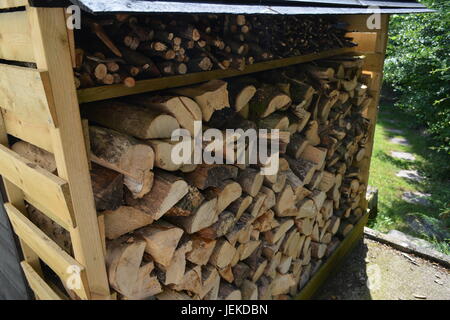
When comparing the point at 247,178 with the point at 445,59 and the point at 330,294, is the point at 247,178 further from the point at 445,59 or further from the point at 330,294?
the point at 445,59

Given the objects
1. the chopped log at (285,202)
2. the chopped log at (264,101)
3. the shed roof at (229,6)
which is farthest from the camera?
the chopped log at (285,202)

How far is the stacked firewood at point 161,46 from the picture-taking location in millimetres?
1262

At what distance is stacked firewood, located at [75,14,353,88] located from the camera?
1.26 meters

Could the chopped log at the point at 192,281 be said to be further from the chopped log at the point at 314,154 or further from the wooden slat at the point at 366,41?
the wooden slat at the point at 366,41

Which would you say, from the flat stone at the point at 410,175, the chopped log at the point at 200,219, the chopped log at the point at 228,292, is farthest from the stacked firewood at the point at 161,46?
the flat stone at the point at 410,175

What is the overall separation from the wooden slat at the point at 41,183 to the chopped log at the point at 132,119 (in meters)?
0.32

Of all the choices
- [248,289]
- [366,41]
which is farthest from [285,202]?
[366,41]

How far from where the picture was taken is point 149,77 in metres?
1.42

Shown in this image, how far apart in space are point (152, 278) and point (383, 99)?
12.7 m

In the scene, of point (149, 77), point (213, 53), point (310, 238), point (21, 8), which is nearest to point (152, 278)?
point (149, 77)

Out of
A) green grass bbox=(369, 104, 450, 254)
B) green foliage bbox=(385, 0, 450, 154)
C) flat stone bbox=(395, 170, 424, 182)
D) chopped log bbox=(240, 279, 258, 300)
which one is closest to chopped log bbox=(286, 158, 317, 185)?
chopped log bbox=(240, 279, 258, 300)

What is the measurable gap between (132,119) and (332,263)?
2810mm

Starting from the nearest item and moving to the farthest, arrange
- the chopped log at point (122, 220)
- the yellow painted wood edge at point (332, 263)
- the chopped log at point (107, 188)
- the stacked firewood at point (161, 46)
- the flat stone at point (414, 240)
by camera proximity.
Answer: the stacked firewood at point (161, 46) < the chopped log at point (107, 188) < the chopped log at point (122, 220) < the yellow painted wood edge at point (332, 263) < the flat stone at point (414, 240)

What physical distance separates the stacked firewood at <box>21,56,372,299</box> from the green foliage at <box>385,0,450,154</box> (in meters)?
3.21
